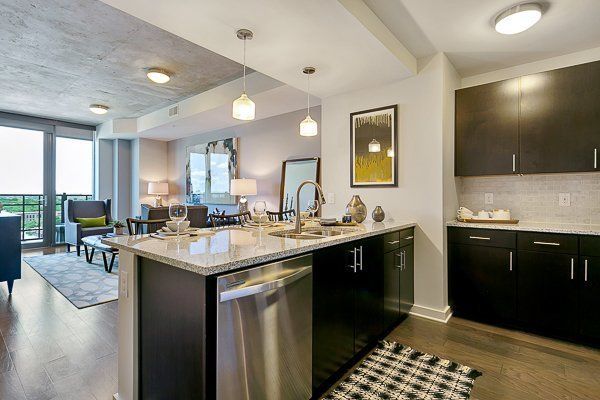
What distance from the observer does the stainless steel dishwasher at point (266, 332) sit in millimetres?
1257

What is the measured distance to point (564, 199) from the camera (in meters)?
2.92

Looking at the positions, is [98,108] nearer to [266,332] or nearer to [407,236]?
[407,236]

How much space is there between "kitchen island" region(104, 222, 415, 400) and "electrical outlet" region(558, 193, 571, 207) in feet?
6.70

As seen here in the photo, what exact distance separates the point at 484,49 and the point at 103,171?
26.8ft

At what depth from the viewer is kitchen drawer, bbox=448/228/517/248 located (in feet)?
8.78

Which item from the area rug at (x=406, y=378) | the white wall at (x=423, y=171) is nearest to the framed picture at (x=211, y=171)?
the white wall at (x=423, y=171)

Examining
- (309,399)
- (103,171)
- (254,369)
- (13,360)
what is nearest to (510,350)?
(309,399)

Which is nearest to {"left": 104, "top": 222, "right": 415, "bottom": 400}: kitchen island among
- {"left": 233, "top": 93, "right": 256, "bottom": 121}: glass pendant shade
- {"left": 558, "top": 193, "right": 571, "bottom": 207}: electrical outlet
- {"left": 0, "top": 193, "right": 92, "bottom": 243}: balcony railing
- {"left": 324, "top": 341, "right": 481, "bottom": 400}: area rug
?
{"left": 324, "top": 341, "right": 481, "bottom": 400}: area rug

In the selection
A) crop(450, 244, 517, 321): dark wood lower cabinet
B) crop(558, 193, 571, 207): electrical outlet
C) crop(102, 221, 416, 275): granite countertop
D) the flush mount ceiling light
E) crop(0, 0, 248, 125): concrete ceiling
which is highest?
crop(0, 0, 248, 125): concrete ceiling

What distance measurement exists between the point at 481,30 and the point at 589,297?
228 cm

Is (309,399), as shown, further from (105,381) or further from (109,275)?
(109,275)

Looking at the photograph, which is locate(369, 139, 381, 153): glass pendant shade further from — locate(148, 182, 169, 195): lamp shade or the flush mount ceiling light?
locate(148, 182, 169, 195): lamp shade

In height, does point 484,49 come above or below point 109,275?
above

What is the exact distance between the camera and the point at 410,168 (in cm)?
308
